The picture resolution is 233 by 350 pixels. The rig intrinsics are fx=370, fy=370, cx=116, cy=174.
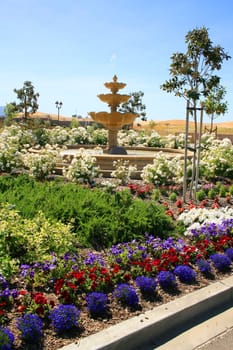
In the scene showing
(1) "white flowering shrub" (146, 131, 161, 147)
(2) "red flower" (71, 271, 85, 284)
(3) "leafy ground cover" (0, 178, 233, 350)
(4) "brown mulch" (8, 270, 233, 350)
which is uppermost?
(1) "white flowering shrub" (146, 131, 161, 147)

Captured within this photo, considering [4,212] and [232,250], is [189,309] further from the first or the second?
[4,212]

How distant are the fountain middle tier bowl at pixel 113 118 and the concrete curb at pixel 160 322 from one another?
1121cm

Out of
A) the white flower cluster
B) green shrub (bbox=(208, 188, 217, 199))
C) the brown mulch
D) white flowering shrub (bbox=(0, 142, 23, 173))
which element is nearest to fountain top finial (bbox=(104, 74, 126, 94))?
white flowering shrub (bbox=(0, 142, 23, 173))

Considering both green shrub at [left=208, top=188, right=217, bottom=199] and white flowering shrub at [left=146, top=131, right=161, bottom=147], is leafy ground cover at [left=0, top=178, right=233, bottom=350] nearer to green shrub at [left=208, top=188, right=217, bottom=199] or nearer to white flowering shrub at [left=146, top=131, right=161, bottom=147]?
green shrub at [left=208, top=188, right=217, bottom=199]

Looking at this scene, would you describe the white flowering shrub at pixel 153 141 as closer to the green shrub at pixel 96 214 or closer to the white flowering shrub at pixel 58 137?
the white flowering shrub at pixel 58 137

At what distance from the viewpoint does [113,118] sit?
47.9 ft

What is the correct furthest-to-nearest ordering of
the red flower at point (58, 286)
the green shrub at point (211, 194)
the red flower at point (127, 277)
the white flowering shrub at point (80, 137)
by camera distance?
the white flowering shrub at point (80, 137)
the green shrub at point (211, 194)
the red flower at point (127, 277)
the red flower at point (58, 286)

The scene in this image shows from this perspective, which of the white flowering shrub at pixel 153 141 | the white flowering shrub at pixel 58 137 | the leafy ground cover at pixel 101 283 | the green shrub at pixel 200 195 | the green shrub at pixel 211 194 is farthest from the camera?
the white flowering shrub at pixel 153 141

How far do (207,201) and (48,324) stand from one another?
5264 mm

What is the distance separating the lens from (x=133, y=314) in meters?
3.28

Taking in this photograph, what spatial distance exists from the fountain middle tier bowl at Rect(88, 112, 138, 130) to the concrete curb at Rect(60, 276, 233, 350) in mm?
11210

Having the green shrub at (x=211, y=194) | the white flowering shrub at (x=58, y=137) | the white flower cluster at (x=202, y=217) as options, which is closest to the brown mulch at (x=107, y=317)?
the white flower cluster at (x=202, y=217)

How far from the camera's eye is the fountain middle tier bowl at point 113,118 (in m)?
14.6

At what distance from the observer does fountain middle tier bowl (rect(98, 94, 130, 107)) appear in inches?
564
